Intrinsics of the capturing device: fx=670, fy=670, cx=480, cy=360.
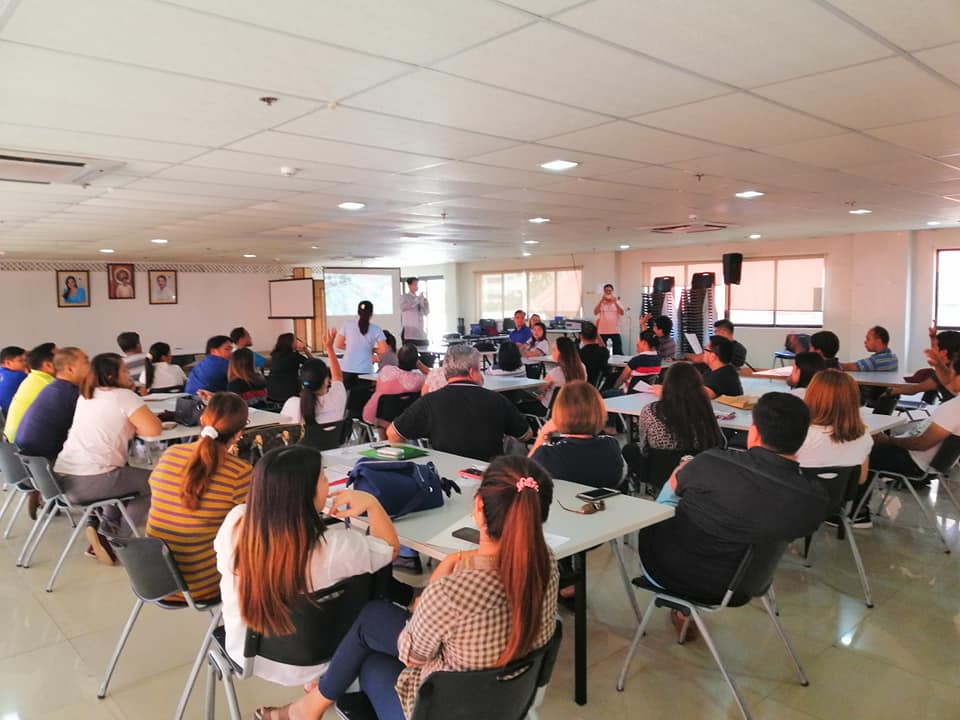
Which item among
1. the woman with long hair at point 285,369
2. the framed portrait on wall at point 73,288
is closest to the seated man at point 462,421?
the woman with long hair at point 285,369

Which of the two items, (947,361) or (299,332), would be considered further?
(299,332)

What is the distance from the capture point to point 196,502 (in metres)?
2.54

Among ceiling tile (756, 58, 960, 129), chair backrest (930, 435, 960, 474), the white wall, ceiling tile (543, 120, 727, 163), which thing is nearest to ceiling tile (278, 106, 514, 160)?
ceiling tile (543, 120, 727, 163)

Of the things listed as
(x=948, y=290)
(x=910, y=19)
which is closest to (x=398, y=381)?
(x=910, y=19)

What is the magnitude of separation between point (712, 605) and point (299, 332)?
16.7 meters

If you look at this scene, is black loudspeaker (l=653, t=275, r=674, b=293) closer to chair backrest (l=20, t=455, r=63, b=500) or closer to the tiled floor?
the tiled floor

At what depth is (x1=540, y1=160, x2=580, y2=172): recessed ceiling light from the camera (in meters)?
4.63

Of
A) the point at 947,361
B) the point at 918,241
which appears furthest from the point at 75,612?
the point at 918,241

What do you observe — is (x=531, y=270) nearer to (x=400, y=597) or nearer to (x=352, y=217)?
(x=352, y=217)

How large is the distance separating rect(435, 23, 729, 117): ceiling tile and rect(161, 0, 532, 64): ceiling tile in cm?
13

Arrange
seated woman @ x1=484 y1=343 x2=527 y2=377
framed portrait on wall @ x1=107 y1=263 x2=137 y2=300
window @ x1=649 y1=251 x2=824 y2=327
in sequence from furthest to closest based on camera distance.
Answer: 1. framed portrait on wall @ x1=107 y1=263 x2=137 y2=300
2. window @ x1=649 y1=251 x2=824 y2=327
3. seated woman @ x1=484 y1=343 x2=527 y2=377

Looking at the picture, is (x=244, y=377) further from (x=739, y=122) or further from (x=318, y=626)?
(x=739, y=122)

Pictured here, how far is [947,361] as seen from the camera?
536 cm

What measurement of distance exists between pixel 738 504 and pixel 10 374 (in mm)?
6487
